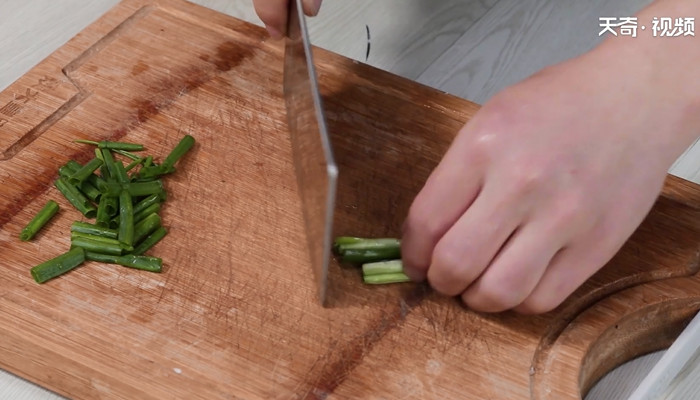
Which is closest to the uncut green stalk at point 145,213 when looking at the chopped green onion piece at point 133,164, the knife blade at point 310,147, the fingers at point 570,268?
the chopped green onion piece at point 133,164

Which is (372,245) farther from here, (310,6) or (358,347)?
(310,6)

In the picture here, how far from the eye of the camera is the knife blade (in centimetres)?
131

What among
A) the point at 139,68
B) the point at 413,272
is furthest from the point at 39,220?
the point at 413,272

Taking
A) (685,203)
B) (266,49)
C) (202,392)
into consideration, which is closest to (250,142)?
(266,49)

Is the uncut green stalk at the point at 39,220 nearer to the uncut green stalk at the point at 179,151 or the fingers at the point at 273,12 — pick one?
the uncut green stalk at the point at 179,151

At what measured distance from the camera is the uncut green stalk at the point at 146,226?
5.04ft

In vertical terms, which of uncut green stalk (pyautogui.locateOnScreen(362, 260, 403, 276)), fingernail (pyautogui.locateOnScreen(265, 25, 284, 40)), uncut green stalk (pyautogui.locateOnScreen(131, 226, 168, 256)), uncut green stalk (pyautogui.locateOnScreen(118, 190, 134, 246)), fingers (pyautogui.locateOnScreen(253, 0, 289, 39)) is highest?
fingers (pyautogui.locateOnScreen(253, 0, 289, 39))

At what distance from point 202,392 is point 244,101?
700 mm

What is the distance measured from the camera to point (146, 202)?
158cm

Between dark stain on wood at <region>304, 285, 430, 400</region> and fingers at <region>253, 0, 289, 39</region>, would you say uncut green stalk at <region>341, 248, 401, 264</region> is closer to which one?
dark stain on wood at <region>304, 285, 430, 400</region>

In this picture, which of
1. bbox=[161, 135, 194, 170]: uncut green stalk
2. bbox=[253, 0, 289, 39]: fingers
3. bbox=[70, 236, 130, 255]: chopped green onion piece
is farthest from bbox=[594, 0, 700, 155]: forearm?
bbox=[70, 236, 130, 255]: chopped green onion piece

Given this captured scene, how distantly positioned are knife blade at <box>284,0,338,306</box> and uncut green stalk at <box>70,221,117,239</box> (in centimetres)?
36

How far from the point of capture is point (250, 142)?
173cm

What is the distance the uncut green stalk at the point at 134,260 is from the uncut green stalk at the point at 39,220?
0.12 meters
